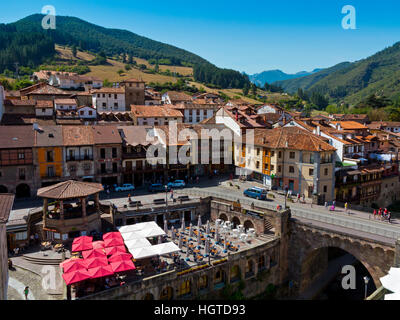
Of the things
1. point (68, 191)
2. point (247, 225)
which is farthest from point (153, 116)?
point (68, 191)

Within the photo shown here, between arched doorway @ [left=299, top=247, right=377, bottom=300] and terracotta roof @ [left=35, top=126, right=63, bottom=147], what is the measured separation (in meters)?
42.4

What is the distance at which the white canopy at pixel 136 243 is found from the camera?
120 ft

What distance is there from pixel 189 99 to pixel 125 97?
23713 mm

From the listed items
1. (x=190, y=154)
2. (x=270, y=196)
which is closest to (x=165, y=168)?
(x=190, y=154)

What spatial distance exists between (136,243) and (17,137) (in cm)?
3032

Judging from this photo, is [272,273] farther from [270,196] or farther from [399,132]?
[399,132]

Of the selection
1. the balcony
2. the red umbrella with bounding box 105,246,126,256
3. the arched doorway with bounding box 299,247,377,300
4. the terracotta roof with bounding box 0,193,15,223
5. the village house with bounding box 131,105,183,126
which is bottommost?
the arched doorway with bounding box 299,247,377,300

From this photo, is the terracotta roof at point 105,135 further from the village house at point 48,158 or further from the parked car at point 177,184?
the parked car at point 177,184

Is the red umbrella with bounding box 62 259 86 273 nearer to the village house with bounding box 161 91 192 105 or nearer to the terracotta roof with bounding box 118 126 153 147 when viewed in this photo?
the terracotta roof with bounding box 118 126 153 147

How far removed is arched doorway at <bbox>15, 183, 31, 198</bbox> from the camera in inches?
2072

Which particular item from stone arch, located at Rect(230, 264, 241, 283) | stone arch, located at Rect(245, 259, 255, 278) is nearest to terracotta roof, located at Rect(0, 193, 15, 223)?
stone arch, located at Rect(230, 264, 241, 283)

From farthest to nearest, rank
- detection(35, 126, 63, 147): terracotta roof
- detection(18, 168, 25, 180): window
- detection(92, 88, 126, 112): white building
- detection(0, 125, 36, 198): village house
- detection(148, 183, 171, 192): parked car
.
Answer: detection(92, 88, 126, 112): white building < detection(148, 183, 171, 192): parked car < detection(35, 126, 63, 147): terracotta roof < detection(18, 168, 25, 180): window < detection(0, 125, 36, 198): village house

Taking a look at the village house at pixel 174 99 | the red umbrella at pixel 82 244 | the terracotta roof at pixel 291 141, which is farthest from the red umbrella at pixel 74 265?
the village house at pixel 174 99

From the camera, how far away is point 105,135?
194 ft
